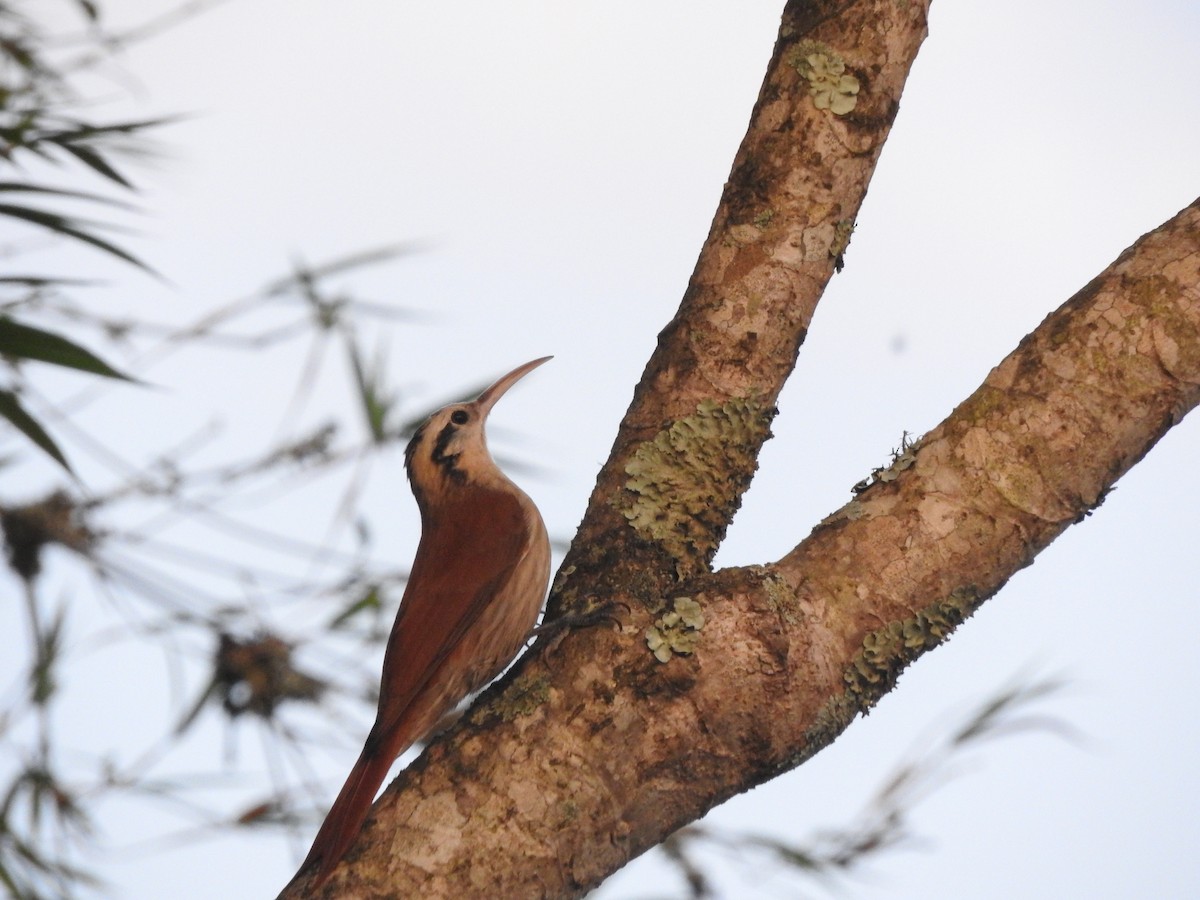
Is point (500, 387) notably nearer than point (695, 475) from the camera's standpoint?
No

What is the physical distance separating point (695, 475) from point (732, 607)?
41cm

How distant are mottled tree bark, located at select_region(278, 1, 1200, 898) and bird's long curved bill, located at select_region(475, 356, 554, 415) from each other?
1369 millimetres

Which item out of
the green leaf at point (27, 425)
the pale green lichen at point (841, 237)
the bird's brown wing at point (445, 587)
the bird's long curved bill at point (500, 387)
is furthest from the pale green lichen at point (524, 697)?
the bird's long curved bill at point (500, 387)

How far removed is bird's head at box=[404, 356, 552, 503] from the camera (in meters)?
3.62

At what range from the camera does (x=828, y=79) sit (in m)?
2.52

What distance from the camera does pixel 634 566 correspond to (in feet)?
7.54

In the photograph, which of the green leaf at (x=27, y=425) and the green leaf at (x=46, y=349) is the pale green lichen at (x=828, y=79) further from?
the green leaf at (x=27, y=425)

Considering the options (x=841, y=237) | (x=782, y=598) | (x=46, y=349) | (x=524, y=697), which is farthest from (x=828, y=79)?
(x=46, y=349)

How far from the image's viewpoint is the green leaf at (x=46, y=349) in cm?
218

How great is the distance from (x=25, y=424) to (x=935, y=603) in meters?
1.56

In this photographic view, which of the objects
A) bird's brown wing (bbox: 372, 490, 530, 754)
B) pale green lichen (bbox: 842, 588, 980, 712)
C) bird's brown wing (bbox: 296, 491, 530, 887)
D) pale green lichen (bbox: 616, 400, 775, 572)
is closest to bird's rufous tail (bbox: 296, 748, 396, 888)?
bird's brown wing (bbox: 296, 491, 530, 887)

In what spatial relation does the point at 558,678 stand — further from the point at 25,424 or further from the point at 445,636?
the point at 25,424

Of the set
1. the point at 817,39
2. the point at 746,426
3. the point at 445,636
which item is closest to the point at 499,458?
the point at 445,636

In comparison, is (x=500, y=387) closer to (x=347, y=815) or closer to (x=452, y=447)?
(x=452, y=447)
